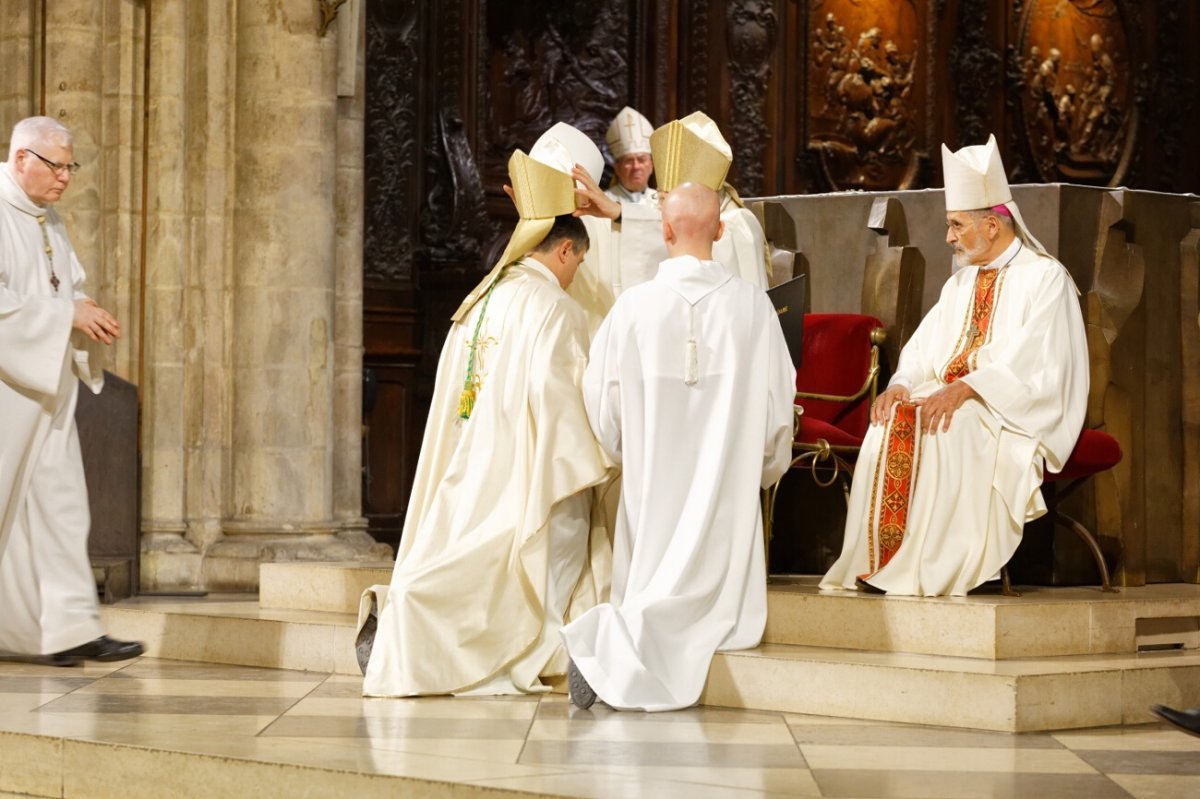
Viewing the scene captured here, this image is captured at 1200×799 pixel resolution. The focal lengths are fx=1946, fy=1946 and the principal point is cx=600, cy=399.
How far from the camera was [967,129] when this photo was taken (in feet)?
40.4

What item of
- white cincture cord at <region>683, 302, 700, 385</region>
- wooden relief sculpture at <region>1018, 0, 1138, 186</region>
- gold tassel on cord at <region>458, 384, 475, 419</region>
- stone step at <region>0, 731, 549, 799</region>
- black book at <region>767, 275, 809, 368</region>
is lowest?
stone step at <region>0, 731, 549, 799</region>

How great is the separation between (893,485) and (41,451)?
283 cm

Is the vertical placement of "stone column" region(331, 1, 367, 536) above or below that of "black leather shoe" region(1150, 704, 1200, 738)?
above

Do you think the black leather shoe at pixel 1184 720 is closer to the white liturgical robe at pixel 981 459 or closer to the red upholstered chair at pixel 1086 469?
the white liturgical robe at pixel 981 459

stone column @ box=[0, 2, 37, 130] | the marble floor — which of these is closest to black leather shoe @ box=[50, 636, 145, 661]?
the marble floor

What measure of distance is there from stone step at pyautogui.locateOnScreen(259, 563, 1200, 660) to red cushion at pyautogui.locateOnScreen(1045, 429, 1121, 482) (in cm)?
39

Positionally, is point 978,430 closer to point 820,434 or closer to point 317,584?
point 820,434

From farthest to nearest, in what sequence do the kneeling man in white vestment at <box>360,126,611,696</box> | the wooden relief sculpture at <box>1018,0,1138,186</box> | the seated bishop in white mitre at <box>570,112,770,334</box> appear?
the wooden relief sculpture at <box>1018,0,1138,186</box>
the seated bishop in white mitre at <box>570,112,770,334</box>
the kneeling man in white vestment at <box>360,126,611,696</box>

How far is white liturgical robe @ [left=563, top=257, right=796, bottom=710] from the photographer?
565cm

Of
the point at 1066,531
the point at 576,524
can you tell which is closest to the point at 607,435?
the point at 576,524

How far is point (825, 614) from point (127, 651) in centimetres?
232

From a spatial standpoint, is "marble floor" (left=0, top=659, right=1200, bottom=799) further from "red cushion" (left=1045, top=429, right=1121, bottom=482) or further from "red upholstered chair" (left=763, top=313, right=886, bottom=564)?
"red upholstered chair" (left=763, top=313, right=886, bottom=564)

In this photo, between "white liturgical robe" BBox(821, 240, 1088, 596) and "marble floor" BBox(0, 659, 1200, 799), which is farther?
"white liturgical robe" BBox(821, 240, 1088, 596)

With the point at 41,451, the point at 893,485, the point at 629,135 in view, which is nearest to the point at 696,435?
the point at 893,485
